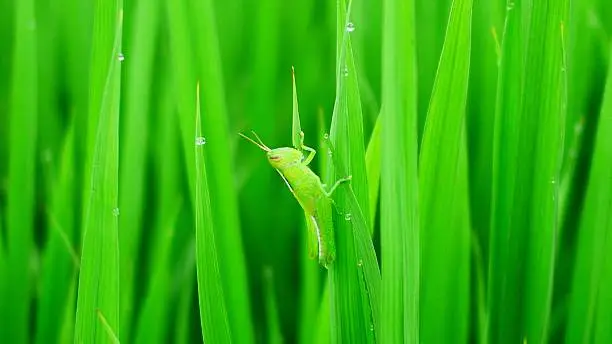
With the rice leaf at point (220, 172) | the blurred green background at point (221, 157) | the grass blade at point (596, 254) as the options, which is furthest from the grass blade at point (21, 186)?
the grass blade at point (596, 254)

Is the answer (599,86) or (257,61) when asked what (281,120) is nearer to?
(257,61)

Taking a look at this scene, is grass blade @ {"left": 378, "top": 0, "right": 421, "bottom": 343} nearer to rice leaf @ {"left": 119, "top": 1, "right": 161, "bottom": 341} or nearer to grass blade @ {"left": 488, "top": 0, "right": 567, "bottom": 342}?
grass blade @ {"left": 488, "top": 0, "right": 567, "bottom": 342}

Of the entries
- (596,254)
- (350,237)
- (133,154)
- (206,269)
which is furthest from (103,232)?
(596,254)

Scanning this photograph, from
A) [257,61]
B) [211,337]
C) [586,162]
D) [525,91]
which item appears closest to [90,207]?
[211,337]

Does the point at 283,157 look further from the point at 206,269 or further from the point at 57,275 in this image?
the point at 57,275

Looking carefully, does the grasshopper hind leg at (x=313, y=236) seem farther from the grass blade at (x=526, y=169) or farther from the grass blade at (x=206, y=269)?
the grass blade at (x=526, y=169)
